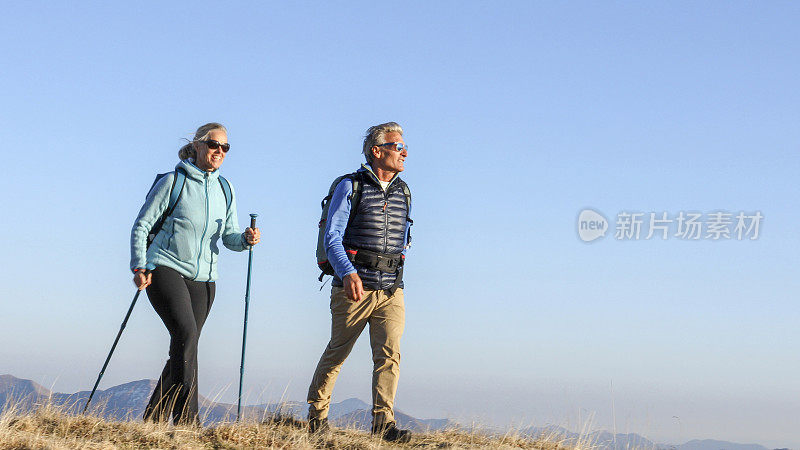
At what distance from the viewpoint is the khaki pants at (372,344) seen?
7402 millimetres

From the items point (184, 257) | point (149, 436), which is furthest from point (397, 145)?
point (149, 436)

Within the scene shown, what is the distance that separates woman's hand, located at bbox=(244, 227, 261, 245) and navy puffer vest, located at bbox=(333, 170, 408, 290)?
0.80 m

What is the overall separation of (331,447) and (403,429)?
2.43 ft

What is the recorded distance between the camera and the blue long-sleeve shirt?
7.12m

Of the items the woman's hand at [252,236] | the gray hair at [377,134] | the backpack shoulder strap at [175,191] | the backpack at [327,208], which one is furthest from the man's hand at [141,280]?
the gray hair at [377,134]

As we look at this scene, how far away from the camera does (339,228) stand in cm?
723

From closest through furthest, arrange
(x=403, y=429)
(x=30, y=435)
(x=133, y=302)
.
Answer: (x=30, y=435)
(x=403, y=429)
(x=133, y=302)

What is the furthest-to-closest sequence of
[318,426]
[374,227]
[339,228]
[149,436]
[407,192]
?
[407,192] < [318,426] < [374,227] < [339,228] < [149,436]

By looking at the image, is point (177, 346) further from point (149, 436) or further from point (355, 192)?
point (355, 192)

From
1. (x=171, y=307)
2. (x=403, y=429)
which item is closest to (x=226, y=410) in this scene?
(x=171, y=307)

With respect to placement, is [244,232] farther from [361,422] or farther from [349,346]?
[361,422]

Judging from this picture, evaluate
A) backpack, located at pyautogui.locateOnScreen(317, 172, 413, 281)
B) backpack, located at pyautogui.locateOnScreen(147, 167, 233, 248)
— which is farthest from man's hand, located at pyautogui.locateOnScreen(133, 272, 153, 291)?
backpack, located at pyautogui.locateOnScreen(317, 172, 413, 281)

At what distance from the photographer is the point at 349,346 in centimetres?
755

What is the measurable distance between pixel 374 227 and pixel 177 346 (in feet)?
6.32
